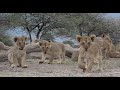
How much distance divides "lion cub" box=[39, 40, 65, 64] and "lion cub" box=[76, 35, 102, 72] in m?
0.48

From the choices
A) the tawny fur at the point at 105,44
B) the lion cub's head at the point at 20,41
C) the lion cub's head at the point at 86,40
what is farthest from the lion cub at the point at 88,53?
the lion cub's head at the point at 20,41

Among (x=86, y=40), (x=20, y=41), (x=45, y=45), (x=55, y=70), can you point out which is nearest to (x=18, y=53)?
(x=20, y=41)

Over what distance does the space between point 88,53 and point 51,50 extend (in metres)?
0.74

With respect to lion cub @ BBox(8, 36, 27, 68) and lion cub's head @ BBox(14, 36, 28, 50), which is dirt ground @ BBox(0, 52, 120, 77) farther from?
lion cub's head @ BBox(14, 36, 28, 50)

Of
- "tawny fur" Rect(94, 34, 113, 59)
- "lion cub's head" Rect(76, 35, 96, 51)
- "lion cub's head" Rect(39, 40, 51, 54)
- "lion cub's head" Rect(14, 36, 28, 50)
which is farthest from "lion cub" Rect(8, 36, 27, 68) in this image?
"tawny fur" Rect(94, 34, 113, 59)

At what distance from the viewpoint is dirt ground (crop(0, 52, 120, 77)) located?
7.36m

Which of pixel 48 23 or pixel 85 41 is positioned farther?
pixel 48 23

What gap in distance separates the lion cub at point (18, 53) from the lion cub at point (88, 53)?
914mm
